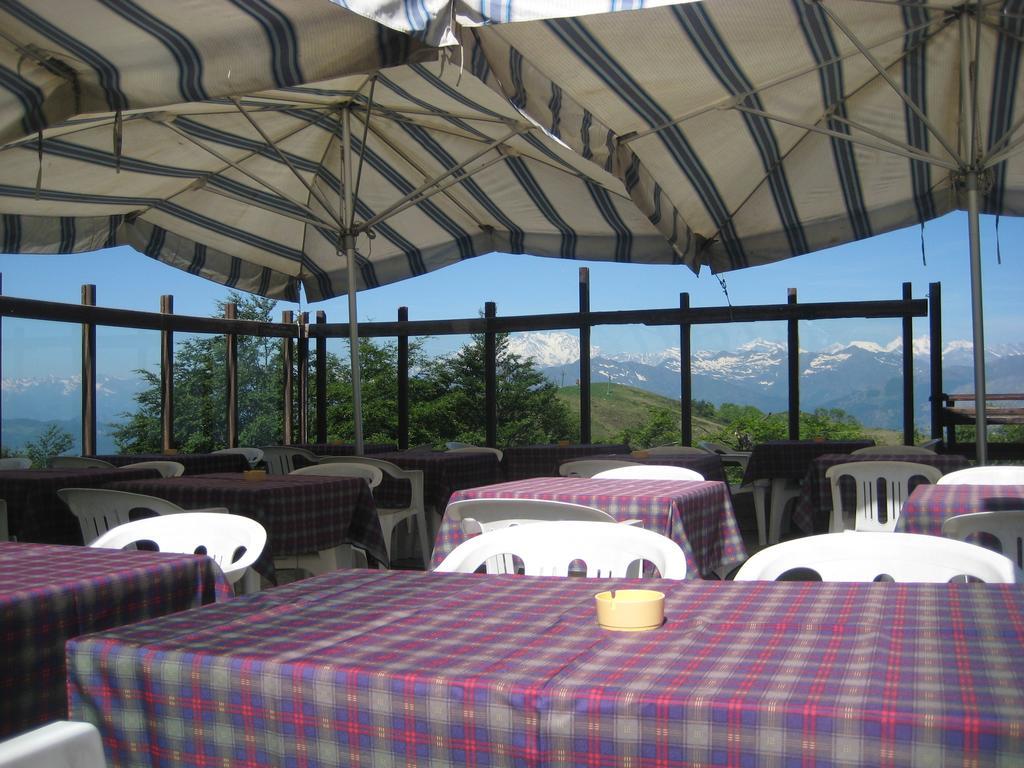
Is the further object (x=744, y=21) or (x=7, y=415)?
(x=7, y=415)

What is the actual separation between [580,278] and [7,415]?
16.6 ft

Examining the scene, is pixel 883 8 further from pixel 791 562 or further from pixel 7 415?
pixel 7 415

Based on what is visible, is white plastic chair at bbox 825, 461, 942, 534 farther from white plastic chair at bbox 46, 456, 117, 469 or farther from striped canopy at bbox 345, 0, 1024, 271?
white plastic chair at bbox 46, 456, 117, 469

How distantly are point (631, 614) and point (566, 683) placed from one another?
0.27 meters

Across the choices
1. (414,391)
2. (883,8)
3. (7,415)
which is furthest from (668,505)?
(414,391)

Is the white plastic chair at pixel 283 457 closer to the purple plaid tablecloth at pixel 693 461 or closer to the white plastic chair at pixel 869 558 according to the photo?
the purple plaid tablecloth at pixel 693 461

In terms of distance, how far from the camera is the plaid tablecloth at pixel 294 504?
3834mm

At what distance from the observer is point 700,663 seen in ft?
3.72

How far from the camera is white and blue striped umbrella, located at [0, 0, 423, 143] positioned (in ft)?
9.95

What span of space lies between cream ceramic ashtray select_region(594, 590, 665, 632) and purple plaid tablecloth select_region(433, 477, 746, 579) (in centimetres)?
174

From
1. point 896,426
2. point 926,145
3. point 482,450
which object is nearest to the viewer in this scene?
point 926,145

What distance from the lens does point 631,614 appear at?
1.30 metres

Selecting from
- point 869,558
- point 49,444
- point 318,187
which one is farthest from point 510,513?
point 49,444

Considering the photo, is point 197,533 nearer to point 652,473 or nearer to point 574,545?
point 574,545
